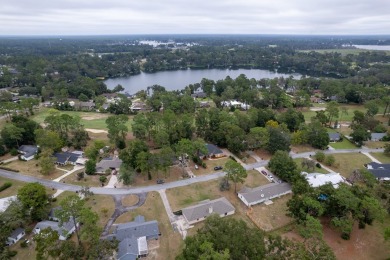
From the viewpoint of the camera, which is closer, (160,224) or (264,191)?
(160,224)

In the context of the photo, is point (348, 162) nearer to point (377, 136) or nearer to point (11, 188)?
point (377, 136)

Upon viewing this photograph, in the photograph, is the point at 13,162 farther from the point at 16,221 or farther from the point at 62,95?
the point at 62,95

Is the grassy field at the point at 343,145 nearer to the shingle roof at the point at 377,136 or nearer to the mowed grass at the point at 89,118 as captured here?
the shingle roof at the point at 377,136

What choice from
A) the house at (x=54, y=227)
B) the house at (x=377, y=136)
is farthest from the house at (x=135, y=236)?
the house at (x=377, y=136)

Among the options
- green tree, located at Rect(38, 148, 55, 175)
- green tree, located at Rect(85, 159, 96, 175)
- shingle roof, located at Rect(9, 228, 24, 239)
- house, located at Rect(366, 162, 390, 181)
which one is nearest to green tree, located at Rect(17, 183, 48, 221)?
shingle roof, located at Rect(9, 228, 24, 239)

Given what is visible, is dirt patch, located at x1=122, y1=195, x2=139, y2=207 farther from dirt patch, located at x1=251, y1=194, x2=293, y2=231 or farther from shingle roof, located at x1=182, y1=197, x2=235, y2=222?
dirt patch, located at x1=251, y1=194, x2=293, y2=231

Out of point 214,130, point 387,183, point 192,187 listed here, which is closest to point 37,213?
point 192,187

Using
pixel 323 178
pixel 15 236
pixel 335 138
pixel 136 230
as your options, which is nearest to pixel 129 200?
pixel 136 230
